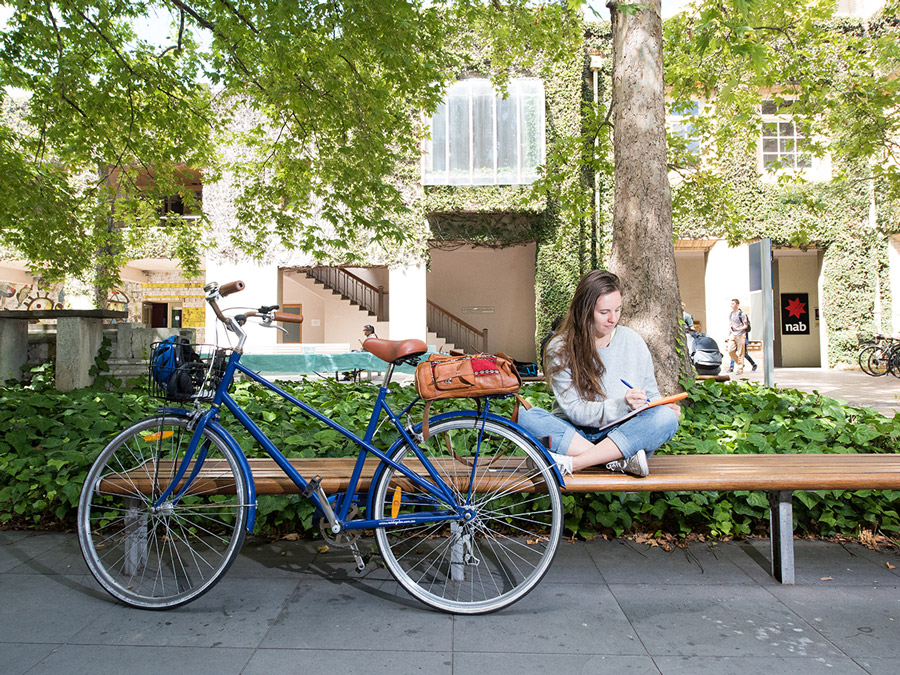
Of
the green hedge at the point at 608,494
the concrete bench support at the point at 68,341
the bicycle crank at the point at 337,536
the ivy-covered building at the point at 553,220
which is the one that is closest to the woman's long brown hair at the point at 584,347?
the green hedge at the point at 608,494

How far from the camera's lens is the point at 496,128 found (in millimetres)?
16219

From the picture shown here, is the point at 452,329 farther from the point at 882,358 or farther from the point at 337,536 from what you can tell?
the point at 337,536

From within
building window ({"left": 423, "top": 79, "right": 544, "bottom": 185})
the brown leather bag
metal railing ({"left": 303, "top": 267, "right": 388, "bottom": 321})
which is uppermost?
building window ({"left": 423, "top": 79, "right": 544, "bottom": 185})

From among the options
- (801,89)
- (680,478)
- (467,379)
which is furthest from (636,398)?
(801,89)

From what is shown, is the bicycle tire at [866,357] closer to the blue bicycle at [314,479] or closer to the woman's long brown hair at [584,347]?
the woman's long brown hair at [584,347]

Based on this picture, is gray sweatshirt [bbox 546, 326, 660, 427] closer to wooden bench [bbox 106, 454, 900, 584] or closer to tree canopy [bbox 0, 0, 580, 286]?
wooden bench [bbox 106, 454, 900, 584]

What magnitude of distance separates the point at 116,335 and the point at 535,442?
6777mm

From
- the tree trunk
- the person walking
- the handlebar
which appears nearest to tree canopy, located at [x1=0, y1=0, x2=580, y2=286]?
the tree trunk

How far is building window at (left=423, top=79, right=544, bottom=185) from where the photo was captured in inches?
638

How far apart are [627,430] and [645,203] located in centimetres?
333

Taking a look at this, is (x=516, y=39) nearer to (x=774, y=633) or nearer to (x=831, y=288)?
(x=774, y=633)

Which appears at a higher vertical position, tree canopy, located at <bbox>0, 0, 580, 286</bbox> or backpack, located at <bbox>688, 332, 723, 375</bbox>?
tree canopy, located at <bbox>0, 0, 580, 286</bbox>

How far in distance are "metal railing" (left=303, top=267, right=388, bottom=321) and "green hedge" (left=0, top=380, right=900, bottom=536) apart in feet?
50.4

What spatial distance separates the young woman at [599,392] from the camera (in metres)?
2.85
